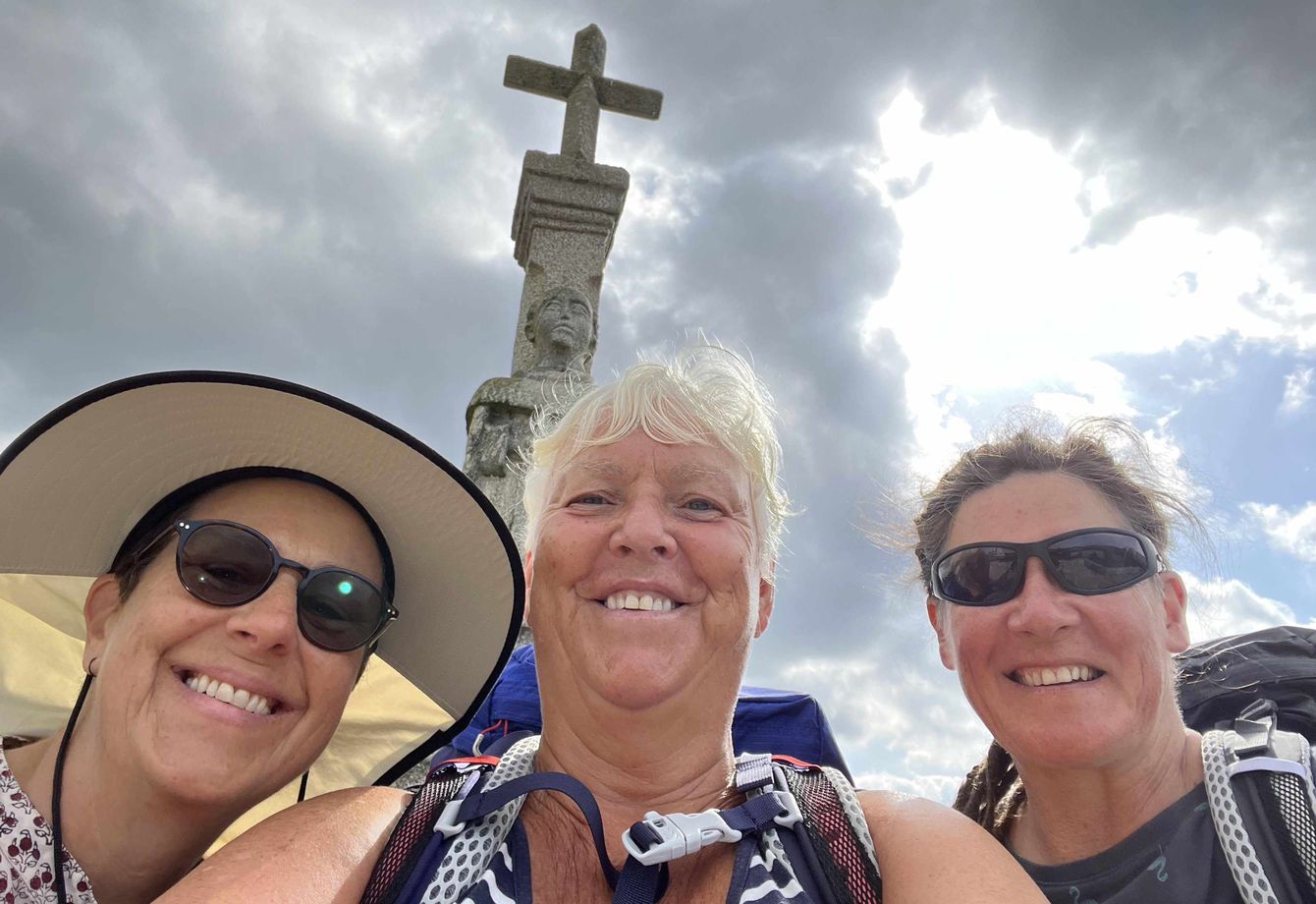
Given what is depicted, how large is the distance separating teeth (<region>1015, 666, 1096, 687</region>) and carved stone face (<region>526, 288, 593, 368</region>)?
4364mm

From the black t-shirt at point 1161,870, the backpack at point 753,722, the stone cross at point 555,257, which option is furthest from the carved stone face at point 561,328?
the black t-shirt at point 1161,870

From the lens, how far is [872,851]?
147 cm

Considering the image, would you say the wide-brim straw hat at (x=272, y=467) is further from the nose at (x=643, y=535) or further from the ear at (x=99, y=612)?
the nose at (x=643, y=535)

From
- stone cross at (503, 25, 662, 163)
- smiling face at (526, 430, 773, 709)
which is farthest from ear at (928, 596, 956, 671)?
stone cross at (503, 25, 662, 163)

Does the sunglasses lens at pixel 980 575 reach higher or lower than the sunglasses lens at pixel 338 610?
higher

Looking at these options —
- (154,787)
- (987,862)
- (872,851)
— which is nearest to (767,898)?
(872,851)

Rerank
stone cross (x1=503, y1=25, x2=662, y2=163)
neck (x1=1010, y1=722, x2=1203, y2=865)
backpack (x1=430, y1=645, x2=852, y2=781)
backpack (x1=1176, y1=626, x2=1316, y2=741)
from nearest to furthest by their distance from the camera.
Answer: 1. neck (x1=1010, y1=722, x2=1203, y2=865)
2. backpack (x1=1176, y1=626, x2=1316, y2=741)
3. backpack (x1=430, y1=645, x2=852, y2=781)
4. stone cross (x1=503, y1=25, x2=662, y2=163)

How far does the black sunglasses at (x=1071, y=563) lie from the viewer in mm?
1947

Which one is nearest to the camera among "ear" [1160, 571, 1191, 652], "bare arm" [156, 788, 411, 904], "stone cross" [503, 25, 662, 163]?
"bare arm" [156, 788, 411, 904]

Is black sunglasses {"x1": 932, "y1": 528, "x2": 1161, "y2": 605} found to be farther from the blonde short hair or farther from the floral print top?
the floral print top

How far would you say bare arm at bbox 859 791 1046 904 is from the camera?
1.33 meters

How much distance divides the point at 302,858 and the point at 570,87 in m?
7.33

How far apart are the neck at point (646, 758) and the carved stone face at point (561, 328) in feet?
14.0

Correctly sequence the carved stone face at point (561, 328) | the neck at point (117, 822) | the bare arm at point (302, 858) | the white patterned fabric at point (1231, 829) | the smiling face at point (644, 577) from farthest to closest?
the carved stone face at point (561, 328) → the smiling face at point (644, 577) → the neck at point (117, 822) → the white patterned fabric at point (1231, 829) → the bare arm at point (302, 858)
